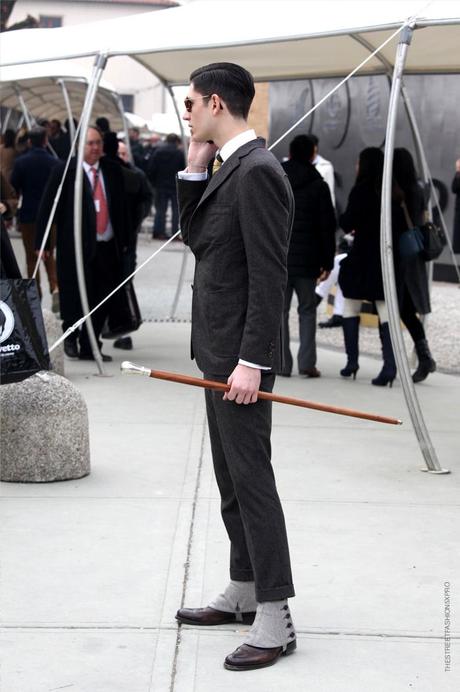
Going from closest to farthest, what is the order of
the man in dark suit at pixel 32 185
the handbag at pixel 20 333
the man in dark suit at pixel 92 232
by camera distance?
the handbag at pixel 20 333 < the man in dark suit at pixel 92 232 < the man in dark suit at pixel 32 185

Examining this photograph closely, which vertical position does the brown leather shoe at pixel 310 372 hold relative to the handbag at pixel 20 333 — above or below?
below

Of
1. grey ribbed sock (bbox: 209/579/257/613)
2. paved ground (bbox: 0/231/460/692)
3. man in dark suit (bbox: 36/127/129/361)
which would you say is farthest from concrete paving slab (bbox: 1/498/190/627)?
man in dark suit (bbox: 36/127/129/361)

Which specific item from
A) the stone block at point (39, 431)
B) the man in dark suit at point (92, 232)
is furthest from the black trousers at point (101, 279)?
the stone block at point (39, 431)

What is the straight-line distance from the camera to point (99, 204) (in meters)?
10.4

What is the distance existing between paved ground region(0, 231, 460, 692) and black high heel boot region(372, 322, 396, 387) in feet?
4.12

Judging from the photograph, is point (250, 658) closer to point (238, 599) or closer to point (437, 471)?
point (238, 599)

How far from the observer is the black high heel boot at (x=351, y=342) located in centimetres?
984

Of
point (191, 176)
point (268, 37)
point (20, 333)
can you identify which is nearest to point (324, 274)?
point (268, 37)

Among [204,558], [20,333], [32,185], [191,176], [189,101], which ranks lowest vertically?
[32,185]

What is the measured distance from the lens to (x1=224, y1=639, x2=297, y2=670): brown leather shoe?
3.91 m

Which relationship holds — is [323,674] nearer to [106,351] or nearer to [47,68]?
[106,351]

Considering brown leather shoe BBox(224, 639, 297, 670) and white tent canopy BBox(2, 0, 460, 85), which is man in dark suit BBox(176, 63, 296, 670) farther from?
white tent canopy BBox(2, 0, 460, 85)

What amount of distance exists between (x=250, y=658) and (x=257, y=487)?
0.54 meters

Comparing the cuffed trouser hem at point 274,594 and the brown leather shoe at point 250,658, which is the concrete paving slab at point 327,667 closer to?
the brown leather shoe at point 250,658
